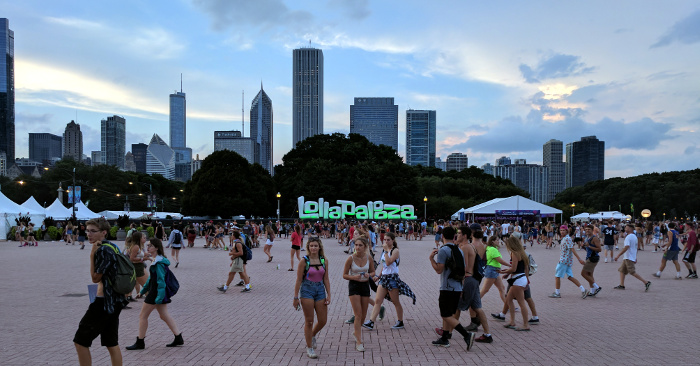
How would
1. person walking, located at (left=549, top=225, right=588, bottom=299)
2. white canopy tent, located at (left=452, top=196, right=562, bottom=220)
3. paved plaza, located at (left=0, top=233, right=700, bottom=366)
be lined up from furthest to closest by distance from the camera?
white canopy tent, located at (left=452, top=196, right=562, bottom=220) → person walking, located at (left=549, top=225, right=588, bottom=299) → paved plaza, located at (left=0, top=233, right=700, bottom=366)

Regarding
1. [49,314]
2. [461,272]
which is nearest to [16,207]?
[49,314]

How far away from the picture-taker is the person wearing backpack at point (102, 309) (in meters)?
4.92

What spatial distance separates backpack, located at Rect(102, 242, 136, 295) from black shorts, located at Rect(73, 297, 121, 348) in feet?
0.55

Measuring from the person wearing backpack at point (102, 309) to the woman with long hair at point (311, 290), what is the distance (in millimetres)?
1966

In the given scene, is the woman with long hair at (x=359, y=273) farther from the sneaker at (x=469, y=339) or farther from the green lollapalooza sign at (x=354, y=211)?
the green lollapalooza sign at (x=354, y=211)

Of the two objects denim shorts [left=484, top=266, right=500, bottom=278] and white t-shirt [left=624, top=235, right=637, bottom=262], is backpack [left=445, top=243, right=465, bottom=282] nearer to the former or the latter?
denim shorts [left=484, top=266, right=500, bottom=278]

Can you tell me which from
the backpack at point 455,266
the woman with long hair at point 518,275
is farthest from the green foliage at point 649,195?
the backpack at point 455,266

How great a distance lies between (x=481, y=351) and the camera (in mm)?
6660

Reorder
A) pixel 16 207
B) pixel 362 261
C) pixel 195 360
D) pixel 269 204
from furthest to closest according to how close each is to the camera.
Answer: pixel 269 204 → pixel 16 207 → pixel 362 261 → pixel 195 360

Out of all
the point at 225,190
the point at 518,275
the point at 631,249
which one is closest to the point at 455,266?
the point at 518,275

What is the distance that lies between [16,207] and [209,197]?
83.6 ft

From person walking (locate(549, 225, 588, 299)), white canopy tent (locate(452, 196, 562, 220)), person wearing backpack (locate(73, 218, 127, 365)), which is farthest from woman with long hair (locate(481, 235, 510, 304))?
white canopy tent (locate(452, 196, 562, 220))

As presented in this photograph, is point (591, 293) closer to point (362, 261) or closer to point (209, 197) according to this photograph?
point (362, 261)

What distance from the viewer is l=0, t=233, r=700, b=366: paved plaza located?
630cm
